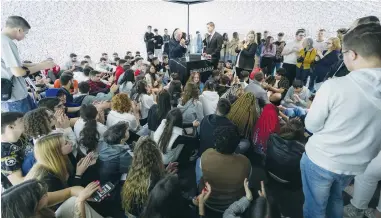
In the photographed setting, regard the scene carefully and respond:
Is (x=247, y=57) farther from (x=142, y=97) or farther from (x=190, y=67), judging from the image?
(x=142, y=97)

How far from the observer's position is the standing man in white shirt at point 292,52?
195 inches

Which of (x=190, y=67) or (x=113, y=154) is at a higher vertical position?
(x=190, y=67)

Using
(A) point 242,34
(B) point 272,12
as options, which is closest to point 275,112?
(B) point 272,12

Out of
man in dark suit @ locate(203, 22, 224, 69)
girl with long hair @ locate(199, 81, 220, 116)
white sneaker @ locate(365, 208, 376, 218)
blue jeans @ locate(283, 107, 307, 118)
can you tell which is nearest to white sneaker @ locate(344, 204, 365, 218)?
white sneaker @ locate(365, 208, 376, 218)

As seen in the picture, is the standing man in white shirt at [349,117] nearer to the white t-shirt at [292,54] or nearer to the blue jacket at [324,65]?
the blue jacket at [324,65]

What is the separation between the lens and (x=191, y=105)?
8.86 feet

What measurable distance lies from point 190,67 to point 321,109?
373cm

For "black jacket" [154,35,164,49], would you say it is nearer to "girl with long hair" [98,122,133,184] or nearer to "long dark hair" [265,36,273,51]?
"long dark hair" [265,36,273,51]

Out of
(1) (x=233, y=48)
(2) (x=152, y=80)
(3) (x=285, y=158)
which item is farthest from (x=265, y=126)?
(1) (x=233, y=48)

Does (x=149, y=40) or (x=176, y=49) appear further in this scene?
(x=149, y=40)

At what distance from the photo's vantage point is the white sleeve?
3.78 ft

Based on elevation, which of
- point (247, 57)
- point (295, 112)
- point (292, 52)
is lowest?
point (295, 112)

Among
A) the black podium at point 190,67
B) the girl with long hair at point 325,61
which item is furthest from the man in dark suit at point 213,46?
the girl with long hair at point 325,61

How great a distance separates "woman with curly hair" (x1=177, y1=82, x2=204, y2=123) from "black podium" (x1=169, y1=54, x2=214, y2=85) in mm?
2036
